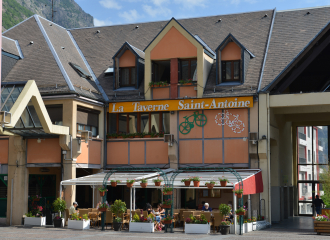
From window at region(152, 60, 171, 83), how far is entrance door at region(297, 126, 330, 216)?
12.5 meters

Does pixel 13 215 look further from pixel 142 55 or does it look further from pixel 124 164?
pixel 142 55

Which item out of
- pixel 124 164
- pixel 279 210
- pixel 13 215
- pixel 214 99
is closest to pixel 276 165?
pixel 279 210

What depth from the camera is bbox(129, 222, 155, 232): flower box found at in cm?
1975

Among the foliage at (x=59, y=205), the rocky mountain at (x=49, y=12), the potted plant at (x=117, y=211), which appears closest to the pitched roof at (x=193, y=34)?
the foliage at (x=59, y=205)

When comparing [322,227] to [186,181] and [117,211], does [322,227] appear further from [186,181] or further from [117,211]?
[117,211]

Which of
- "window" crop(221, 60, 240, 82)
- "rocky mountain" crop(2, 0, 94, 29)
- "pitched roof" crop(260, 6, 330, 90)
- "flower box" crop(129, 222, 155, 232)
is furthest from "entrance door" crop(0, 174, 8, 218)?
"rocky mountain" crop(2, 0, 94, 29)

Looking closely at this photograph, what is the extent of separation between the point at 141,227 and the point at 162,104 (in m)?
7.13

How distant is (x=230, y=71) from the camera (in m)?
24.7

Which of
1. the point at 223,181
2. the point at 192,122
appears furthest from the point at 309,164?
the point at 223,181

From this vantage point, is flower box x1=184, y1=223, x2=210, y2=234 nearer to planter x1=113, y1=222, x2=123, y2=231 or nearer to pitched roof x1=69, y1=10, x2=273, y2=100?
planter x1=113, y1=222, x2=123, y2=231

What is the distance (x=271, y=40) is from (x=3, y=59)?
14308mm

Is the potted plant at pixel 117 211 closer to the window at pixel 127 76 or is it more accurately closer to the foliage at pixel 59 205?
the foliage at pixel 59 205

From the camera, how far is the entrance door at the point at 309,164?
33312 mm

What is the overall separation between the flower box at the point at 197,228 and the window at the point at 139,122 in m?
6.87
